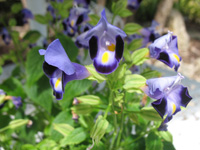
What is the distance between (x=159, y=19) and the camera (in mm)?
2660

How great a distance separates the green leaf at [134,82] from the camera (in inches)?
13.9

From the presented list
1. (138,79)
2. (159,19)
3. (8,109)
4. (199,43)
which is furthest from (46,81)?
(199,43)

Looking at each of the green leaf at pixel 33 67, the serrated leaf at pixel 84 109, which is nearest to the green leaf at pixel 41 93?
the green leaf at pixel 33 67

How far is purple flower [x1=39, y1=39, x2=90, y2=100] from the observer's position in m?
0.28

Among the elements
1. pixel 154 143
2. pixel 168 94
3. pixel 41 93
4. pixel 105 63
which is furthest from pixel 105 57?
pixel 41 93

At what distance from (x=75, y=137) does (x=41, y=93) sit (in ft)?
0.60

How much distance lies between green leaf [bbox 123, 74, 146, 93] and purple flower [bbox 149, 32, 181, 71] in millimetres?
49

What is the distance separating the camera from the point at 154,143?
0.43m

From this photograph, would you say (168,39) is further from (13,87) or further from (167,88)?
(13,87)

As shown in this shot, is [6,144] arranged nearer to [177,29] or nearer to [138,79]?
[138,79]

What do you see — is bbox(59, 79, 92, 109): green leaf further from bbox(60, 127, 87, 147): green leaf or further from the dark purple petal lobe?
the dark purple petal lobe

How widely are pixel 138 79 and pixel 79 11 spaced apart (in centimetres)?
28

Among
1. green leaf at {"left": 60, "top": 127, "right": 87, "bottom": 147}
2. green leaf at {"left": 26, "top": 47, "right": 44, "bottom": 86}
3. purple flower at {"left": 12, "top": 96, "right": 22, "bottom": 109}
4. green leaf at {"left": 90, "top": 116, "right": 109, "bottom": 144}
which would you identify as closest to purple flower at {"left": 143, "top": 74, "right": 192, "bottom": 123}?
green leaf at {"left": 90, "top": 116, "right": 109, "bottom": 144}

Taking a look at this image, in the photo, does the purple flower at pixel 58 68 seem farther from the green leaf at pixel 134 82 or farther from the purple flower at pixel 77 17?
the purple flower at pixel 77 17
